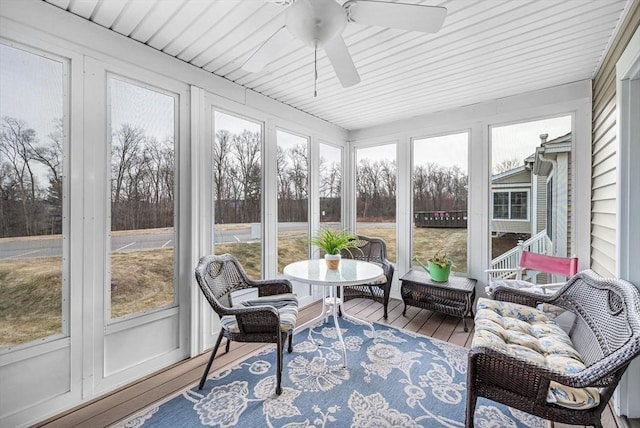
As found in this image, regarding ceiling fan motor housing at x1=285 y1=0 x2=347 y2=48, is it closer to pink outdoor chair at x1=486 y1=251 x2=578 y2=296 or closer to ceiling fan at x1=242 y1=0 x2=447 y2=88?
ceiling fan at x1=242 y1=0 x2=447 y2=88

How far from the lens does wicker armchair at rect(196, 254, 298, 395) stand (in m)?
2.00

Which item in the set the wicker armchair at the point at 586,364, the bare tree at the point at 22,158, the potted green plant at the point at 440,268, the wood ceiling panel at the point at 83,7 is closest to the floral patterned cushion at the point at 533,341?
the wicker armchair at the point at 586,364

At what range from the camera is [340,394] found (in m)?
2.01

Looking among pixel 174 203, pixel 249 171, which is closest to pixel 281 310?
pixel 174 203

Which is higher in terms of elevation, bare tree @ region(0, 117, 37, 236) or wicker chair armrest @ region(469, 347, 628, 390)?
bare tree @ region(0, 117, 37, 236)

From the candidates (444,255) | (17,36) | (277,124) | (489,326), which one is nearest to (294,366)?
(489,326)

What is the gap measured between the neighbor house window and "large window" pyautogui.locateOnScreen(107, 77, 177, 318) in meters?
3.57

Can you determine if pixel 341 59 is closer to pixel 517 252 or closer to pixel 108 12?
pixel 108 12

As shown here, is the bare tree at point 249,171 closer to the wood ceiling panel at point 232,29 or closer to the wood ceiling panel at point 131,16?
the wood ceiling panel at point 232,29

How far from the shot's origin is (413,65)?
2.49 metres

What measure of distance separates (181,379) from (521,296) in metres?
2.82

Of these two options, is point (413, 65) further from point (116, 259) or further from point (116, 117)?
point (116, 259)

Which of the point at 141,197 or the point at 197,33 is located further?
the point at 141,197

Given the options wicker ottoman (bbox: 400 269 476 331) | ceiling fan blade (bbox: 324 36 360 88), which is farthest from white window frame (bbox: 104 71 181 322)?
wicker ottoman (bbox: 400 269 476 331)
